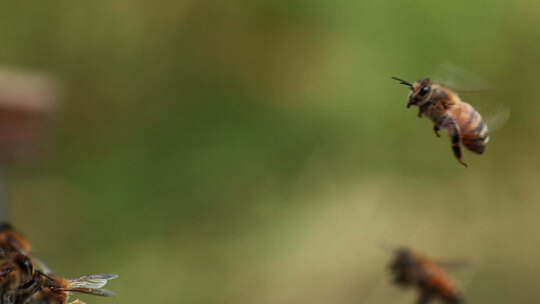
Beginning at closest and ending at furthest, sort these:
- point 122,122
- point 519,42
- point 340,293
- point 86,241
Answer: point 340,293 < point 519,42 < point 86,241 < point 122,122

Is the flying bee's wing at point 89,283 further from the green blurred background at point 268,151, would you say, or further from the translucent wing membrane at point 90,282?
the green blurred background at point 268,151

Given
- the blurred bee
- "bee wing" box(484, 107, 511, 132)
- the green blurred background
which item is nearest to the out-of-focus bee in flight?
"bee wing" box(484, 107, 511, 132)

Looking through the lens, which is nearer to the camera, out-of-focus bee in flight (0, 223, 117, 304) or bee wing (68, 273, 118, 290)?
out-of-focus bee in flight (0, 223, 117, 304)

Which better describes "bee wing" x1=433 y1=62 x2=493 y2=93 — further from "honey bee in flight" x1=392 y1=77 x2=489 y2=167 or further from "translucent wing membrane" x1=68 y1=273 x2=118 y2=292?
"translucent wing membrane" x1=68 y1=273 x2=118 y2=292

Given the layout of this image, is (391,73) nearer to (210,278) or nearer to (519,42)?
(519,42)

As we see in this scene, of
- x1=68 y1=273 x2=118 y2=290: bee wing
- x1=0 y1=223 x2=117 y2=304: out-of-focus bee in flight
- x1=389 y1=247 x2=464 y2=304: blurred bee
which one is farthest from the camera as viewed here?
x1=389 y1=247 x2=464 y2=304: blurred bee

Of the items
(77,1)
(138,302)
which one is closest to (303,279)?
(138,302)

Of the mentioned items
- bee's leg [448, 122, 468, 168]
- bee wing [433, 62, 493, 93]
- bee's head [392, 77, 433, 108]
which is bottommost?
bee's leg [448, 122, 468, 168]
